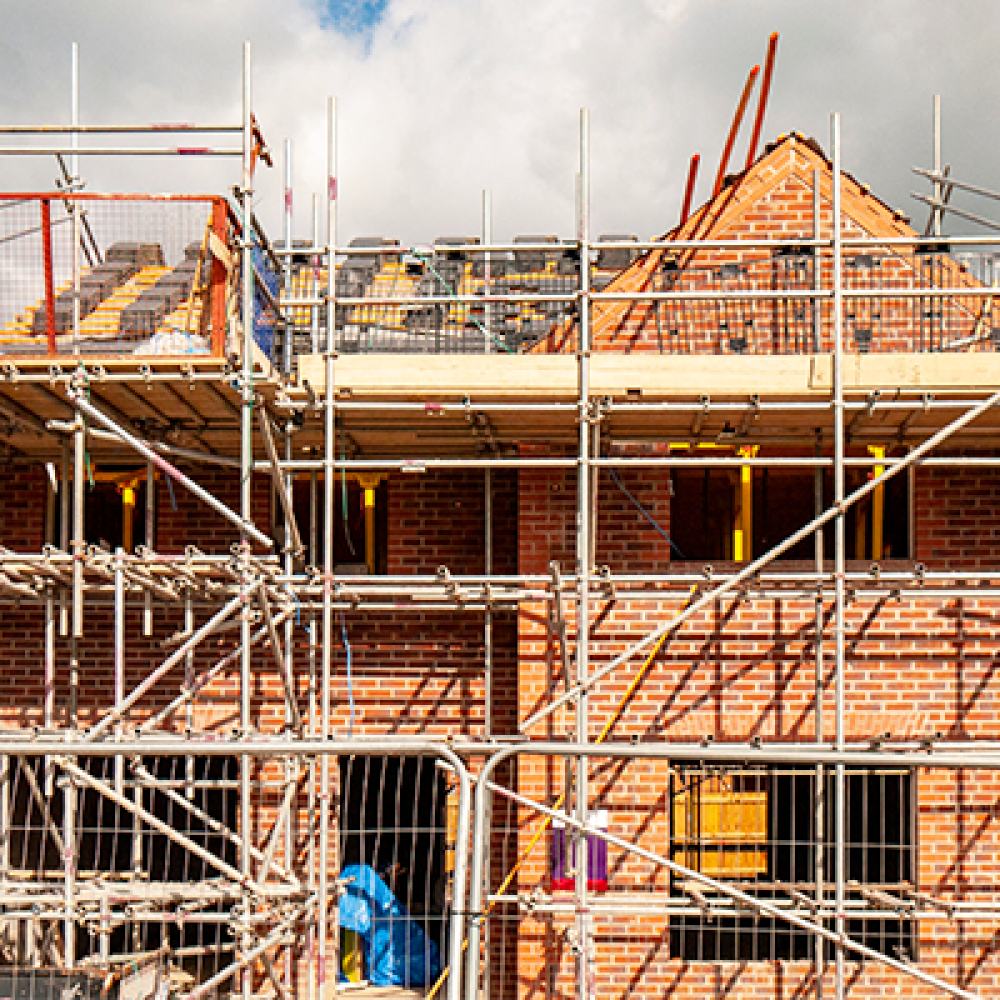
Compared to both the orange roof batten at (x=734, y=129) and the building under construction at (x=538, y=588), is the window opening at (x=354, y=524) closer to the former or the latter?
the building under construction at (x=538, y=588)

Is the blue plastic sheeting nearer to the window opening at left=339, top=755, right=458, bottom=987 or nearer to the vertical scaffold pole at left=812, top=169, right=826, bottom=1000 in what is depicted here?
the window opening at left=339, top=755, right=458, bottom=987

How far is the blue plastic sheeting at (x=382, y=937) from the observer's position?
29.3 ft

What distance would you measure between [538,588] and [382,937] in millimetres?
2974

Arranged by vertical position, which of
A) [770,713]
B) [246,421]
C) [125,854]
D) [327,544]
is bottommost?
[125,854]

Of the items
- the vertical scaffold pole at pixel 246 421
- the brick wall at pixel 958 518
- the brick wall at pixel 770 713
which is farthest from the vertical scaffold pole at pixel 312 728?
the brick wall at pixel 958 518

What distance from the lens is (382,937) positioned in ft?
29.6

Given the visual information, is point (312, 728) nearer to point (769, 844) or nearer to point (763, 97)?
point (769, 844)

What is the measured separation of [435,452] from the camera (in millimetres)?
9586

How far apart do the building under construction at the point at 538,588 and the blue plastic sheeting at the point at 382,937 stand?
3cm

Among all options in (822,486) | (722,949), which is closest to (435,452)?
(822,486)

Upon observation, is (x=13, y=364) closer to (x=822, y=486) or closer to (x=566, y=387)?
(x=566, y=387)

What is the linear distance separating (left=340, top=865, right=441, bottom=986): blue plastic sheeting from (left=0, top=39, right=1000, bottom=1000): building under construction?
0.03m

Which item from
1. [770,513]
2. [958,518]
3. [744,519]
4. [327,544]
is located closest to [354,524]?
[327,544]

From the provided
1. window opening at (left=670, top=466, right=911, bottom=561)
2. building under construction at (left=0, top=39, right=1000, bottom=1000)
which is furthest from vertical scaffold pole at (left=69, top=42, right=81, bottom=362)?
window opening at (left=670, top=466, right=911, bottom=561)
